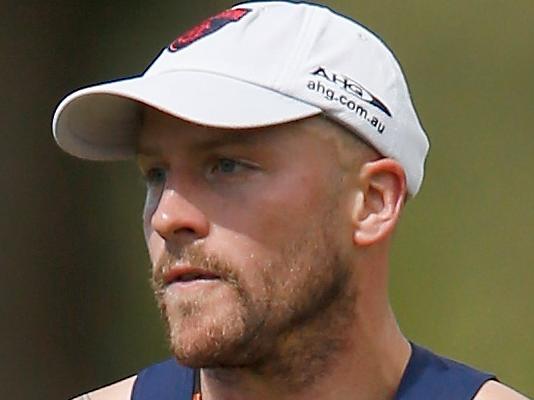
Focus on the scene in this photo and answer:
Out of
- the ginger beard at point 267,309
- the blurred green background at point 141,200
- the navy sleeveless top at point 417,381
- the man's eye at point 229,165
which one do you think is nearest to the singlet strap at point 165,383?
the navy sleeveless top at point 417,381

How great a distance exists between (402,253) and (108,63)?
71cm

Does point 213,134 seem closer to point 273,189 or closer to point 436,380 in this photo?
point 273,189

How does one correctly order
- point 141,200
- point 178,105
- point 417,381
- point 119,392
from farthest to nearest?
point 141,200
point 119,392
point 417,381
point 178,105

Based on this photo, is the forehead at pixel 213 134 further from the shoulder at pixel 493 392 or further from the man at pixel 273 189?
the shoulder at pixel 493 392

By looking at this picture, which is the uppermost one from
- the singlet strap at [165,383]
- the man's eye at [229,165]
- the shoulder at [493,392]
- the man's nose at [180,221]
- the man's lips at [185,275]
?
the man's eye at [229,165]

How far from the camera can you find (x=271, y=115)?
88 cm

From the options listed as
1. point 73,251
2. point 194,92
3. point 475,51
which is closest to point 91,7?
point 73,251

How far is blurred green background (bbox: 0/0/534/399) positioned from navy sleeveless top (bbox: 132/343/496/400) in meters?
0.61

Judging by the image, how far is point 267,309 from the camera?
0.90m

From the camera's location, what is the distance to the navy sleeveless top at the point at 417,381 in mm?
1007

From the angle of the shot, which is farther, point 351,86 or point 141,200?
point 141,200

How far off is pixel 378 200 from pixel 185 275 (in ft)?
0.66

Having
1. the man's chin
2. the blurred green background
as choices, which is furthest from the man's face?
the blurred green background

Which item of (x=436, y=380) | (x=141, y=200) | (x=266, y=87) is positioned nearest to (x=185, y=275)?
(x=266, y=87)
